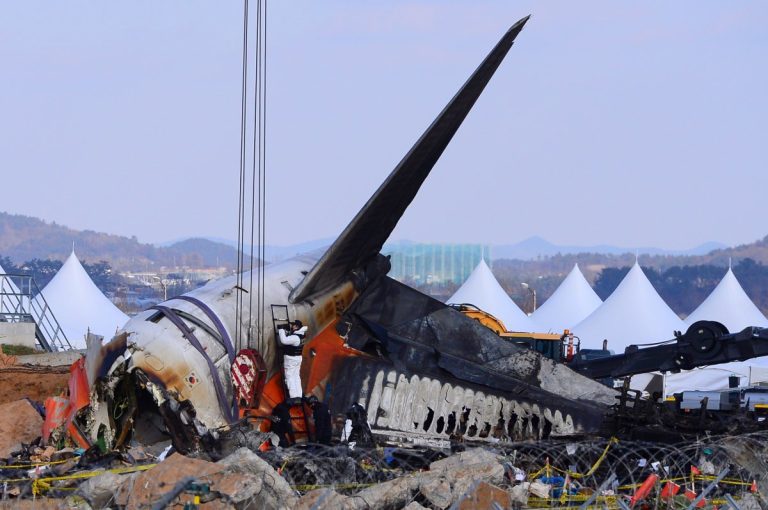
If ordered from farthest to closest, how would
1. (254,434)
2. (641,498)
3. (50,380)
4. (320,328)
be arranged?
(50,380) < (320,328) < (254,434) < (641,498)

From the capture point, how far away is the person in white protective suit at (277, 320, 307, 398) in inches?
677

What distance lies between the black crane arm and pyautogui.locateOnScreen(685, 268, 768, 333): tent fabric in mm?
25145

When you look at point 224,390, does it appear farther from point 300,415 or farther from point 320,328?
point 320,328

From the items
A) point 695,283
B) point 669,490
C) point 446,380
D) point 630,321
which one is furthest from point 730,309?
point 695,283

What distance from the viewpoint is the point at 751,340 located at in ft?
64.1

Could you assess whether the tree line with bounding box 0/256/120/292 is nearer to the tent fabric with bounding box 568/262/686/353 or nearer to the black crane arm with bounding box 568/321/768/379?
the tent fabric with bounding box 568/262/686/353

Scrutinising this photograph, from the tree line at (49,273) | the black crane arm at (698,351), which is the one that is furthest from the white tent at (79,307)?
the tree line at (49,273)

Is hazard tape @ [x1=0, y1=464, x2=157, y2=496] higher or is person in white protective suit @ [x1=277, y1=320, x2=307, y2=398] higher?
person in white protective suit @ [x1=277, y1=320, x2=307, y2=398]

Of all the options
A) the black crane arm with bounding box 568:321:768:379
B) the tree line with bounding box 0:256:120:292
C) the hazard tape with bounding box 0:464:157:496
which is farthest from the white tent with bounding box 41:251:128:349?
the tree line with bounding box 0:256:120:292

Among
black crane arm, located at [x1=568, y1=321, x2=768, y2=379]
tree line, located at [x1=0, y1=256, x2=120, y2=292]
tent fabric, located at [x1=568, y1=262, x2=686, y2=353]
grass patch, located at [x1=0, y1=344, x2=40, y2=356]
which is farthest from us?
tree line, located at [x1=0, y1=256, x2=120, y2=292]

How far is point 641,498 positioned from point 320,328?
7.25 meters

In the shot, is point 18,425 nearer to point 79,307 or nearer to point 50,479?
point 50,479

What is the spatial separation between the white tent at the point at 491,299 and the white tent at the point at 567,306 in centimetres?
148

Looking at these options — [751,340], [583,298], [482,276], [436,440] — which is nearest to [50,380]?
[436,440]
